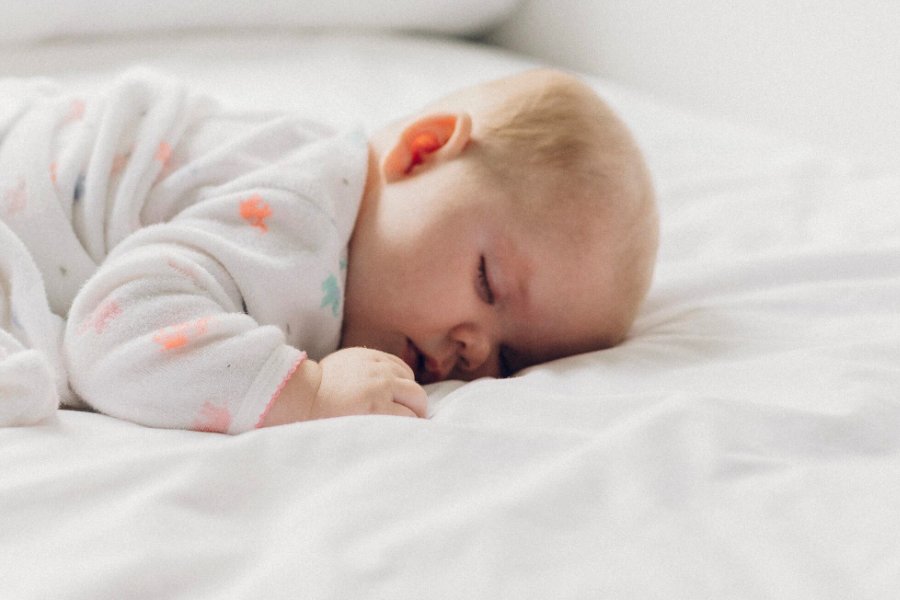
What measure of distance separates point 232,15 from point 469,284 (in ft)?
4.12

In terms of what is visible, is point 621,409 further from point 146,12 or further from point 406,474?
point 146,12

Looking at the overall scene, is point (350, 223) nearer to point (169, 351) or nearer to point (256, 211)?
point (256, 211)

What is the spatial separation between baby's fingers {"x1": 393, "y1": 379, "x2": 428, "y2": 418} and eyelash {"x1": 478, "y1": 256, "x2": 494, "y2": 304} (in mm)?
165

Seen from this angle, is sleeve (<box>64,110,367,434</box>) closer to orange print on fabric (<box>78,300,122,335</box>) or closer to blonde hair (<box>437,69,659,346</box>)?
orange print on fabric (<box>78,300,122,335</box>)

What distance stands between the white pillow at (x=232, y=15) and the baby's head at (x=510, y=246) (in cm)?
110

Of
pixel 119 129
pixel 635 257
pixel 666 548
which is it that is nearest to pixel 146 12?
pixel 119 129

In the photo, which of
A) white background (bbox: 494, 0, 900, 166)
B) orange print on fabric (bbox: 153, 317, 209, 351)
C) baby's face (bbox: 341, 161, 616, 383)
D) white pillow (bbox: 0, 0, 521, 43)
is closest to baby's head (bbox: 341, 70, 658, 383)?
baby's face (bbox: 341, 161, 616, 383)

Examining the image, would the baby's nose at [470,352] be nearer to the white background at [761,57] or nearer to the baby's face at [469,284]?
the baby's face at [469,284]

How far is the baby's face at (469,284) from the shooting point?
36.2 inches

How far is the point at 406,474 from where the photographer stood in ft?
2.05

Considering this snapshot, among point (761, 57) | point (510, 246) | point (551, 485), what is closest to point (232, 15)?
point (761, 57)

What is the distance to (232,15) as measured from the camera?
1.95 metres

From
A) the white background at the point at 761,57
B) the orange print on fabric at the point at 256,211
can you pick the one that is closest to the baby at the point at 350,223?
the orange print on fabric at the point at 256,211

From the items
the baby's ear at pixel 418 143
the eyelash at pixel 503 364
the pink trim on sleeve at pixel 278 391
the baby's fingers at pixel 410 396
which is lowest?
the eyelash at pixel 503 364
